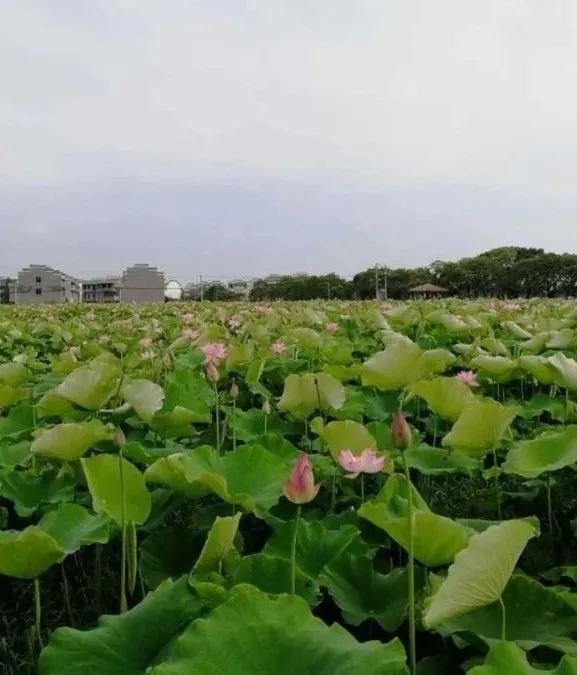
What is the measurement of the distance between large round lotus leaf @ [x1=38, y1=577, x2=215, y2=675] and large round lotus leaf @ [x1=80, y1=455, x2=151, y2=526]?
0.21 metres

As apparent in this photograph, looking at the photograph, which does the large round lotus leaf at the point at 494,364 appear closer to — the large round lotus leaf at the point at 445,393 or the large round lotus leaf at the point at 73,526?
the large round lotus leaf at the point at 445,393

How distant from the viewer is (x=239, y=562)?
31.1 inches

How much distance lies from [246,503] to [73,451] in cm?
31

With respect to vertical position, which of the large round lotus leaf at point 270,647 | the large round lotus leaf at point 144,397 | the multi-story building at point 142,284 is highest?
the multi-story building at point 142,284

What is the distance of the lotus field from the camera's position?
23.7 inches

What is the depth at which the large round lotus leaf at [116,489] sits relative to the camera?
902 millimetres

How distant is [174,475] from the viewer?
947 millimetres

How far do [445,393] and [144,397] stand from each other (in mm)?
533

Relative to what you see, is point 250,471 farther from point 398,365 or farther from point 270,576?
point 398,365

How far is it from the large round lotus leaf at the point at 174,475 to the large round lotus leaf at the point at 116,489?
0.03m

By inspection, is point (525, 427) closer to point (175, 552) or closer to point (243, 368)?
point (243, 368)

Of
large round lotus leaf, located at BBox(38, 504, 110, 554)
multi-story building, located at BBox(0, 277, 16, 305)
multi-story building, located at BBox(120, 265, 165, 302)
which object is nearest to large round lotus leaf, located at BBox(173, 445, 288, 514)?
large round lotus leaf, located at BBox(38, 504, 110, 554)

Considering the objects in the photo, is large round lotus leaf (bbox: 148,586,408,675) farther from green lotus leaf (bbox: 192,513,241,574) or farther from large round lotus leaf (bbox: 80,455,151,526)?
large round lotus leaf (bbox: 80,455,151,526)

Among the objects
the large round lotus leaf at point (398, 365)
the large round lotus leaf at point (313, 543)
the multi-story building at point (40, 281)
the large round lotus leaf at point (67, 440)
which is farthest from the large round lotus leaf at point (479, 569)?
the multi-story building at point (40, 281)
